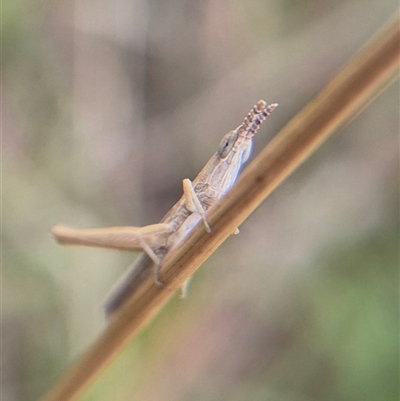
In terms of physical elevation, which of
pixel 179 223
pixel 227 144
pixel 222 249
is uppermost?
pixel 227 144

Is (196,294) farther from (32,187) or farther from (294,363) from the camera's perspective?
(32,187)

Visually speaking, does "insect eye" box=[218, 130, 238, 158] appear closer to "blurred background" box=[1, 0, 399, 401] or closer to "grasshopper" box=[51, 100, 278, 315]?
"grasshopper" box=[51, 100, 278, 315]

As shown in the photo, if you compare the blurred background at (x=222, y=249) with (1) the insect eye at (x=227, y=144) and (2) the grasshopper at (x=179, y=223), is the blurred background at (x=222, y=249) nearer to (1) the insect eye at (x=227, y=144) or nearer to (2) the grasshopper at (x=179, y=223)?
(2) the grasshopper at (x=179, y=223)

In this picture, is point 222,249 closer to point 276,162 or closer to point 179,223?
point 179,223

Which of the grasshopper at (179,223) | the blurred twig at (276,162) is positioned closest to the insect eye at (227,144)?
the grasshopper at (179,223)

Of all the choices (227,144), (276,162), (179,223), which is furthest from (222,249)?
(276,162)

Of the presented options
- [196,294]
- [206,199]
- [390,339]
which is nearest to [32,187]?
[196,294]
